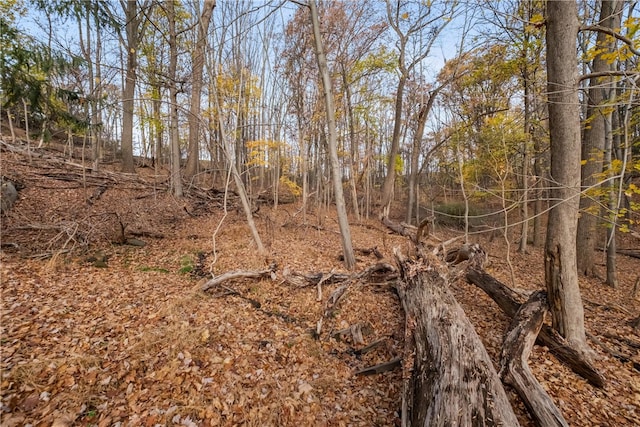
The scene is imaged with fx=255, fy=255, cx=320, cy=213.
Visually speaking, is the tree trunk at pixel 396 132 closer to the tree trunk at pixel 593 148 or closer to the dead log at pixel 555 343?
the tree trunk at pixel 593 148

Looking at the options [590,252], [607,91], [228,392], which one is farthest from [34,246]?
[607,91]

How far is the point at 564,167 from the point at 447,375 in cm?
284

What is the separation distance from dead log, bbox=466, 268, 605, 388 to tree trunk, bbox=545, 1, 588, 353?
134 mm

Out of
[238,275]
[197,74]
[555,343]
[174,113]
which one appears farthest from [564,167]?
[174,113]

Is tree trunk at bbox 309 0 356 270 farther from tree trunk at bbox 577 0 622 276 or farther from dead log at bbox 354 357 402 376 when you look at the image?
tree trunk at bbox 577 0 622 276

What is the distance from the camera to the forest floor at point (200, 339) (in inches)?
97.0

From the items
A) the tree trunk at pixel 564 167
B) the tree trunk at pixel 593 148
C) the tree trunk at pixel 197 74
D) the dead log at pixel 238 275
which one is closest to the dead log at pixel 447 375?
the tree trunk at pixel 564 167

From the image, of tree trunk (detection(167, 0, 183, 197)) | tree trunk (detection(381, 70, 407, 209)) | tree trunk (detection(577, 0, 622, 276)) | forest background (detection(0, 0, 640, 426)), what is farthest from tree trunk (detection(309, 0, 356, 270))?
tree trunk (detection(381, 70, 407, 209))

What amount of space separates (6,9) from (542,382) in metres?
18.8

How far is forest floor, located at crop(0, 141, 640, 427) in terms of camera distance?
97.0 inches

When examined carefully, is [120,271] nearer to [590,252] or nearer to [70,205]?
[70,205]

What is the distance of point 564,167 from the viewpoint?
312 centimetres

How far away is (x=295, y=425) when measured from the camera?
251 centimetres

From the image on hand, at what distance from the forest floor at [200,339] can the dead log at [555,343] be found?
11 cm
